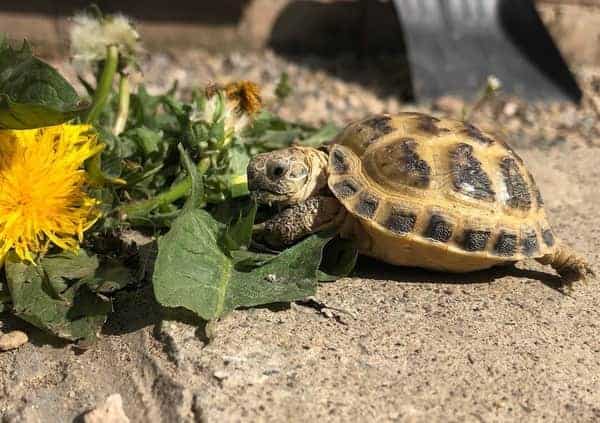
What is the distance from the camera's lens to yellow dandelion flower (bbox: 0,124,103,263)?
1772 millimetres

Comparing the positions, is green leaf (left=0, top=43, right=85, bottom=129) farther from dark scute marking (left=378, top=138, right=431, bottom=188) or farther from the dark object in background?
the dark object in background

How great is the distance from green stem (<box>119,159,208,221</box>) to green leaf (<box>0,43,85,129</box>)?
0.45 meters

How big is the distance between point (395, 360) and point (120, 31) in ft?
4.70

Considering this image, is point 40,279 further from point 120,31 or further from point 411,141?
point 411,141

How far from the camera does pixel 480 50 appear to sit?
5109 millimetres

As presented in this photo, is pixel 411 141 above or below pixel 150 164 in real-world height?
above

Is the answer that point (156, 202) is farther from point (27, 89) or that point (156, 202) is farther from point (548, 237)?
point (548, 237)

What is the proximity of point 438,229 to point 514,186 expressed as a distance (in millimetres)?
299

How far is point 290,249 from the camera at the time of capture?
76.3 inches

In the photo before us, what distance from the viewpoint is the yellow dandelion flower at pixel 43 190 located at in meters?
1.77

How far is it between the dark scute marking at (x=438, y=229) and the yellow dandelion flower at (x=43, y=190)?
0.94 m


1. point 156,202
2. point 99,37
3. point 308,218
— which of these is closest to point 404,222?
point 308,218

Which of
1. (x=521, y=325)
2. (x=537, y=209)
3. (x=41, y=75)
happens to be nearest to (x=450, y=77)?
(x=537, y=209)

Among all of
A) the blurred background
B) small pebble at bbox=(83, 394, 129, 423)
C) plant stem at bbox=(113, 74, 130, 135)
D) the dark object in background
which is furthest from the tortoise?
the dark object in background
